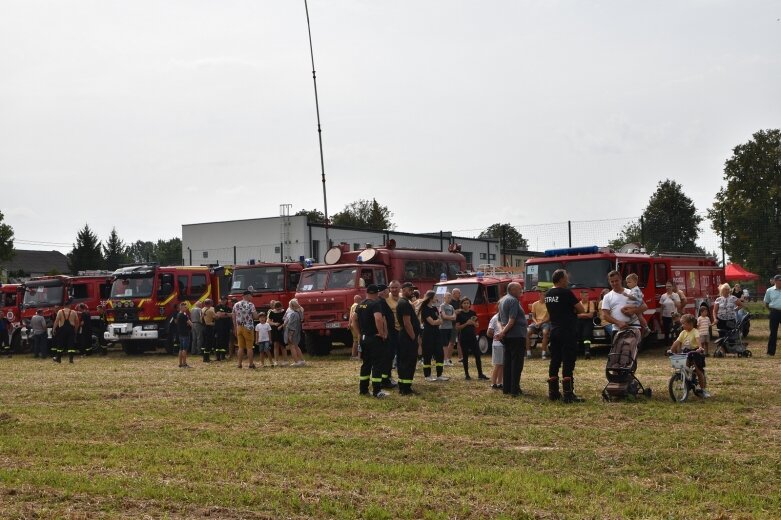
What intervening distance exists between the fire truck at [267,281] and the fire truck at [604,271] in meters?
7.14

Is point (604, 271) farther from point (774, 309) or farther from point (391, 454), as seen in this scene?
point (391, 454)

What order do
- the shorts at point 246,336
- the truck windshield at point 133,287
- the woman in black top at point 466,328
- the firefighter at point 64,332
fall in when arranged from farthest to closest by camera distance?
the truck windshield at point 133,287, the firefighter at point 64,332, the shorts at point 246,336, the woman in black top at point 466,328

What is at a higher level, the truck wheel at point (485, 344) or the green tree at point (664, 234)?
the green tree at point (664, 234)

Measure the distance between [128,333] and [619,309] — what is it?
757 inches

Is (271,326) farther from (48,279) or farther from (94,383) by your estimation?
(48,279)

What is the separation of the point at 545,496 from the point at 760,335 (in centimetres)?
2258

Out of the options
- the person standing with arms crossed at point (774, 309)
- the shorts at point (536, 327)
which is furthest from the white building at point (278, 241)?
the person standing with arms crossed at point (774, 309)

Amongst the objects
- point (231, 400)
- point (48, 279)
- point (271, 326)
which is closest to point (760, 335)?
point (271, 326)

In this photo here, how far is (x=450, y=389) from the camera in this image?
51.4 ft

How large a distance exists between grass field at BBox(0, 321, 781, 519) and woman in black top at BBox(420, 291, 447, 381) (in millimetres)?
790

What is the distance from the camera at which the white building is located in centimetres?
4953

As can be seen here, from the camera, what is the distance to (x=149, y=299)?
29406 mm

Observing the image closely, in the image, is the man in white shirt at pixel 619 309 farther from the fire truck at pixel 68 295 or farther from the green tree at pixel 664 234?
the fire truck at pixel 68 295

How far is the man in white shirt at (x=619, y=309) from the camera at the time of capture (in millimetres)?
13473
